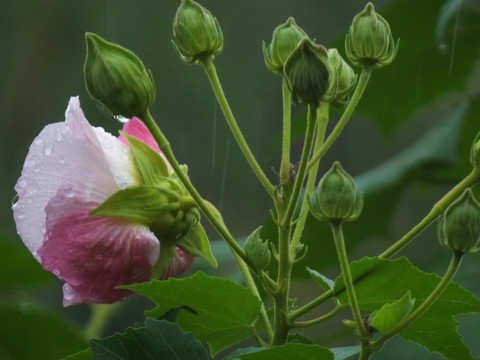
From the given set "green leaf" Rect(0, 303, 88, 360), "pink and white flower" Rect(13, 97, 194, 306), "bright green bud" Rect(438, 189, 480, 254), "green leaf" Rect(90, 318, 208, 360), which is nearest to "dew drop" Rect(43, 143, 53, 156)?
"pink and white flower" Rect(13, 97, 194, 306)

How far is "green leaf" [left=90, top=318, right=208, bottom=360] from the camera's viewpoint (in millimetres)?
511

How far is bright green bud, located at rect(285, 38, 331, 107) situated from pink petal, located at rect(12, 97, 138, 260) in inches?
4.4

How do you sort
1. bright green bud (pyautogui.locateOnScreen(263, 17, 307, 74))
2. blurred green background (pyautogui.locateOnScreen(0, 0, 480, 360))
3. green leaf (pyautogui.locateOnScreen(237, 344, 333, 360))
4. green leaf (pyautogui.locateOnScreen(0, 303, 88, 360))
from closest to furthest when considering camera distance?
green leaf (pyautogui.locateOnScreen(237, 344, 333, 360))
bright green bud (pyautogui.locateOnScreen(263, 17, 307, 74))
green leaf (pyautogui.locateOnScreen(0, 303, 88, 360))
blurred green background (pyautogui.locateOnScreen(0, 0, 480, 360))

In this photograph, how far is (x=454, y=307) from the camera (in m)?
0.54

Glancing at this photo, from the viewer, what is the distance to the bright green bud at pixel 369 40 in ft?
1.85

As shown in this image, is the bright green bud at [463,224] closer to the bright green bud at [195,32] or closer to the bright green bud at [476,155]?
the bright green bud at [476,155]

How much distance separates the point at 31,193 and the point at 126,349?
99mm

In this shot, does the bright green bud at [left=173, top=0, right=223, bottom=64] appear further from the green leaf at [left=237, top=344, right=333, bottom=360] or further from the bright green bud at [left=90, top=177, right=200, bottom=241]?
the green leaf at [left=237, top=344, right=333, bottom=360]

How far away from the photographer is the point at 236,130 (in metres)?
0.54

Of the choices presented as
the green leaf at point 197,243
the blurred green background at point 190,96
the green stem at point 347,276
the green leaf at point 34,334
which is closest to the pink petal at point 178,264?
the green leaf at point 197,243

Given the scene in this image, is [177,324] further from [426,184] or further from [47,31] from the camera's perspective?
[47,31]

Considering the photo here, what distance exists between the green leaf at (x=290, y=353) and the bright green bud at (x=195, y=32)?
189mm

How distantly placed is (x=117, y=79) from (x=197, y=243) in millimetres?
110

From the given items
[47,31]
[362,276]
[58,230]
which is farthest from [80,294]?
[47,31]
